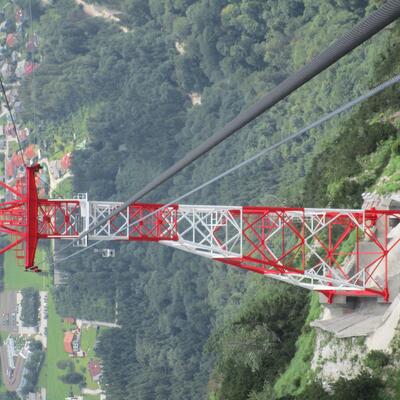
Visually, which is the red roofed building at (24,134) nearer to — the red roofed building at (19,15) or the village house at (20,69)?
the village house at (20,69)

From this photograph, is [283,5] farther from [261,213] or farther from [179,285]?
[261,213]

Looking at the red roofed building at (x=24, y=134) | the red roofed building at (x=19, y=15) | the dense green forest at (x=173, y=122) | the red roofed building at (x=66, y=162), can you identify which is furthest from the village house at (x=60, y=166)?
the red roofed building at (x=19, y=15)

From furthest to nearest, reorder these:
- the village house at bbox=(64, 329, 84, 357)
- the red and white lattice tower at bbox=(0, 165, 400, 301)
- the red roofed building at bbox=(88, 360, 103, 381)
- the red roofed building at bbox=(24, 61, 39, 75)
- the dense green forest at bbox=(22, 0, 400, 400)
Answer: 1. the red roofed building at bbox=(24, 61, 39, 75)
2. the village house at bbox=(64, 329, 84, 357)
3. the red roofed building at bbox=(88, 360, 103, 381)
4. the dense green forest at bbox=(22, 0, 400, 400)
5. the red and white lattice tower at bbox=(0, 165, 400, 301)

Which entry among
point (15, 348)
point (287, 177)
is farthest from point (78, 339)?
point (287, 177)

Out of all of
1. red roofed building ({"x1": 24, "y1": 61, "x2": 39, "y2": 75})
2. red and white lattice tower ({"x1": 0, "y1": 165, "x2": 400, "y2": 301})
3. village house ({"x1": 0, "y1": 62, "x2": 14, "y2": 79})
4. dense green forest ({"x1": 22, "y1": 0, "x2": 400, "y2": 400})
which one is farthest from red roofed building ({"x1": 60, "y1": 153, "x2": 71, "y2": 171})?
red and white lattice tower ({"x1": 0, "y1": 165, "x2": 400, "y2": 301})

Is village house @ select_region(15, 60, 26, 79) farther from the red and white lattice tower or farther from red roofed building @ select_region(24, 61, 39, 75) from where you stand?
the red and white lattice tower

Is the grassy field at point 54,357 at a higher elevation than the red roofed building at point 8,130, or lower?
lower

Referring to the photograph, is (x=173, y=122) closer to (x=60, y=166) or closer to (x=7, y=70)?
(x=60, y=166)

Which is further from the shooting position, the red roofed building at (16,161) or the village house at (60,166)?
the red roofed building at (16,161)

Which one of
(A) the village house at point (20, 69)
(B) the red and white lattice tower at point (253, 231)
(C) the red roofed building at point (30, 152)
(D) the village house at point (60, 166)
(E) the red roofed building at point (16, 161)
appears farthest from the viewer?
(A) the village house at point (20, 69)
